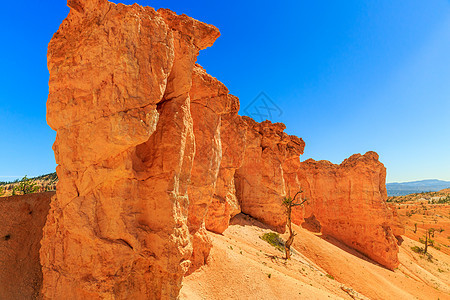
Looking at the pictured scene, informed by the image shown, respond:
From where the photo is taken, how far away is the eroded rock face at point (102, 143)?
8.61 meters

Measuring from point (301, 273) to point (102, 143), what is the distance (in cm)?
1911

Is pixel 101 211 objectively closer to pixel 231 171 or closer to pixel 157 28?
pixel 157 28

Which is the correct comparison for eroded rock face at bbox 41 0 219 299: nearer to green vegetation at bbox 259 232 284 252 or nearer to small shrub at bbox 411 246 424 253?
green vegetation at bbox 259 232 284 252

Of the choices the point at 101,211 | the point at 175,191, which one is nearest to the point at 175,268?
the point at 175,191

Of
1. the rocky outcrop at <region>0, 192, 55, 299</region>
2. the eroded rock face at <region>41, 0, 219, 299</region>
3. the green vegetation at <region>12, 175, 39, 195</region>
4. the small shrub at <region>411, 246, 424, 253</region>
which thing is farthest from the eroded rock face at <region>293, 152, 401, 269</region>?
the green vegetation at <region>12, 175, 39, 195</region>

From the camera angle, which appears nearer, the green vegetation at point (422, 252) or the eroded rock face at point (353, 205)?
the eroded rock face at point (353, 205)

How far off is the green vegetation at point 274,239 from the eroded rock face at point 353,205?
9143mm

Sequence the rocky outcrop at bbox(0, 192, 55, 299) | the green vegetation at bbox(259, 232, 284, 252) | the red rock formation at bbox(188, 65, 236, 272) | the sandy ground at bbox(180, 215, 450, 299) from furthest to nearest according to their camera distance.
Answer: the green vegetation at bbox(259, 232, 284, 252), the red rock formation at bbox(188, 65, 236, 272), the sandy ground at bbox(180, 215, 450, 299), the rocky outcrop at bbox(0, 192, 55, 299)

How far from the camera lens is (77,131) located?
28.7 ft

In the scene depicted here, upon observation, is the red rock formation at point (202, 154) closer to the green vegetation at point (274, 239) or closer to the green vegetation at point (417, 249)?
the green vegetation at point (274, 239)

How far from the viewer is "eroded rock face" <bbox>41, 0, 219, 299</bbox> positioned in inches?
339

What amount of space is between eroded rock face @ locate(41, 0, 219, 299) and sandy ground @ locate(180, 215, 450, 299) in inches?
170

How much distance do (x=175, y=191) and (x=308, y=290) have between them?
12123 mm

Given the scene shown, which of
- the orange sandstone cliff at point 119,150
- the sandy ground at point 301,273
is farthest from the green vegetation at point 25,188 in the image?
the orange sandstone cliff at point 119,150
